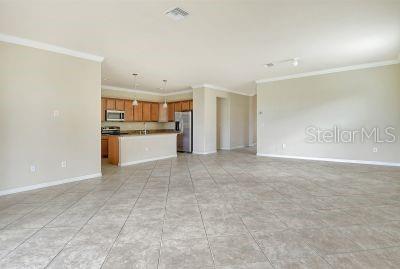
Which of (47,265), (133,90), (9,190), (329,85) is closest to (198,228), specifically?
(47,265)

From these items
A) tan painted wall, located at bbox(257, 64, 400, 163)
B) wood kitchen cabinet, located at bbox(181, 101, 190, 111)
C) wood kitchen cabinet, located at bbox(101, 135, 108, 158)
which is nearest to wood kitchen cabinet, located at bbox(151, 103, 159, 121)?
wood kitchen cabinet, located at bbox(181, 101, 190, 111)

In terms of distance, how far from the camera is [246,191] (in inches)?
150

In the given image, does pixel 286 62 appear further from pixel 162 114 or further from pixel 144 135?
pixel 162 114

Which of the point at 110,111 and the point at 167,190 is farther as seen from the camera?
the point at 110,111

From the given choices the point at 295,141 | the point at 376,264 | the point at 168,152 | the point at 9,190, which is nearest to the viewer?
the point at 376,264

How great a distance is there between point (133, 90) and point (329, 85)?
7239 mm

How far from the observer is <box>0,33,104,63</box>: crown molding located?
147 inches

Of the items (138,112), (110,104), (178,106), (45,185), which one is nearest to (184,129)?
(178,106)

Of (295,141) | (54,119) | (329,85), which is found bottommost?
(295,141)

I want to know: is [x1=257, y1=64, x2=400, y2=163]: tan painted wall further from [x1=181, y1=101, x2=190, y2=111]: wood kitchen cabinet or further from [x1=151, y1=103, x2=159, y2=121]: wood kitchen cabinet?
[x1=151, y1=103, x2=159, y2=121]: wood kitchen cabinet

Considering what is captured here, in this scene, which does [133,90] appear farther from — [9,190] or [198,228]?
[198,228]

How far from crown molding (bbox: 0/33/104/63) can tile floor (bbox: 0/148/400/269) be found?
2.62 meters

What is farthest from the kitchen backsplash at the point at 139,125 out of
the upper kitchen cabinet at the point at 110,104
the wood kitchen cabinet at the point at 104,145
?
the wood kitchen cabinet at the point at 104,145

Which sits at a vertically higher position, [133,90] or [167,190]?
[133,90]
